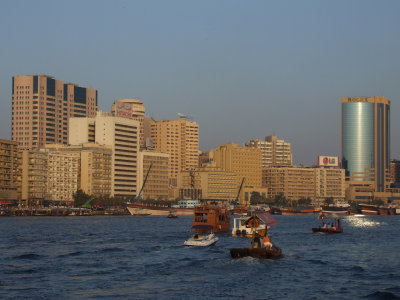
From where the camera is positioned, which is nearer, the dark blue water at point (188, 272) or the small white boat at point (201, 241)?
the dark blue water at point (188, 272)

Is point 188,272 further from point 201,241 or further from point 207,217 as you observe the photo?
point 207,217

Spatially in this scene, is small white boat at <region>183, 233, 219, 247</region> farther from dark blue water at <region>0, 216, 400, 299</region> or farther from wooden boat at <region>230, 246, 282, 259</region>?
wooden boat at <region>230, 246, 282, 259</region>

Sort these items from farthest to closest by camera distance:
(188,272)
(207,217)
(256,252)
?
(207,217) < (256,252) < (188,272)

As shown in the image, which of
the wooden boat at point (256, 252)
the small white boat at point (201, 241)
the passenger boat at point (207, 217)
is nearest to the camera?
the wooden boat at point (256, 252)

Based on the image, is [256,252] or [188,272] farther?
[256,252]

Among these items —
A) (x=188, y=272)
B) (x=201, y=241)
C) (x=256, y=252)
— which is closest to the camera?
(x=188, y=272)

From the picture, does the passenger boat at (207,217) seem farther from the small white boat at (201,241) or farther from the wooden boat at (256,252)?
the wooden boat at (256,252)

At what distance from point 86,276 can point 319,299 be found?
79.3ft

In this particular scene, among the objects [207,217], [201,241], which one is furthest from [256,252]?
[207,217]

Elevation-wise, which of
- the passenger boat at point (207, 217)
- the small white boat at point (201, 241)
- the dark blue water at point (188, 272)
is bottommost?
the dark blue water at point (188, 272)

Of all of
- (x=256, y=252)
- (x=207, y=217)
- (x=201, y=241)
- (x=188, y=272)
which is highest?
(x=207, y=217)

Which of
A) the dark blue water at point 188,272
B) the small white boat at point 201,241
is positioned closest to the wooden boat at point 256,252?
the dark blue water at point 188,272

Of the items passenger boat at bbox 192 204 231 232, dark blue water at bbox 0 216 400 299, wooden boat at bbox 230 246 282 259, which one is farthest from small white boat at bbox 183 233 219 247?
passenger boat at bbox 192 204 231 232

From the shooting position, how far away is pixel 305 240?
132500 millimetres
